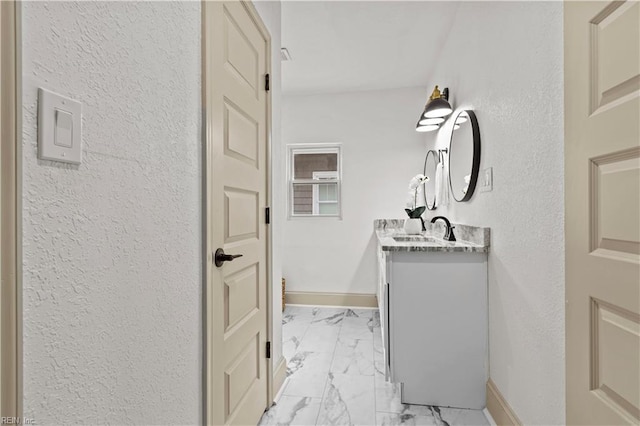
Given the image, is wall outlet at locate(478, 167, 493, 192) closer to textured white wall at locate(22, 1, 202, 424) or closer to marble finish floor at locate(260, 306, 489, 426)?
marble finish floor at locate(260, 306, 489, 426)

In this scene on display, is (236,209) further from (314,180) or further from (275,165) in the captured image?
(314,180)

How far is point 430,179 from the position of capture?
3.37 metres

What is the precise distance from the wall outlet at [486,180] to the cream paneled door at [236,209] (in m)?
1.28

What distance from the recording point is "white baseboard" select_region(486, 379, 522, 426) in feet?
4.80

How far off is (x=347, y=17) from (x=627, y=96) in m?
2.07

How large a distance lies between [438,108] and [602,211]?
1833 millimetres

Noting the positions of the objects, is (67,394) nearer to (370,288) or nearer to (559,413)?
(559,413)

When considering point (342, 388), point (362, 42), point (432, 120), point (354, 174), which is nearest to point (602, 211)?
point (342, 388)

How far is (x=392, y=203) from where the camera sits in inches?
147

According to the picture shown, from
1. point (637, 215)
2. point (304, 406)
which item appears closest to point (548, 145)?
point (637, 215)

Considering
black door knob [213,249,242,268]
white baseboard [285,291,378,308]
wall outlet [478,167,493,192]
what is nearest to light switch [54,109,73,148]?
black door knob [213,249,242,268]

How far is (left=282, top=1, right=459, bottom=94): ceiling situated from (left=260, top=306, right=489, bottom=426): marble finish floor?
2623 mm

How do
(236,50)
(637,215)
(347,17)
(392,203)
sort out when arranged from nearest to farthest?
(637,215) → (236,50) → (347,17) → (392,203)

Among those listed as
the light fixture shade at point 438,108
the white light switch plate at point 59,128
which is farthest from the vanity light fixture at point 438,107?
the white light switch plate at point 59,128
